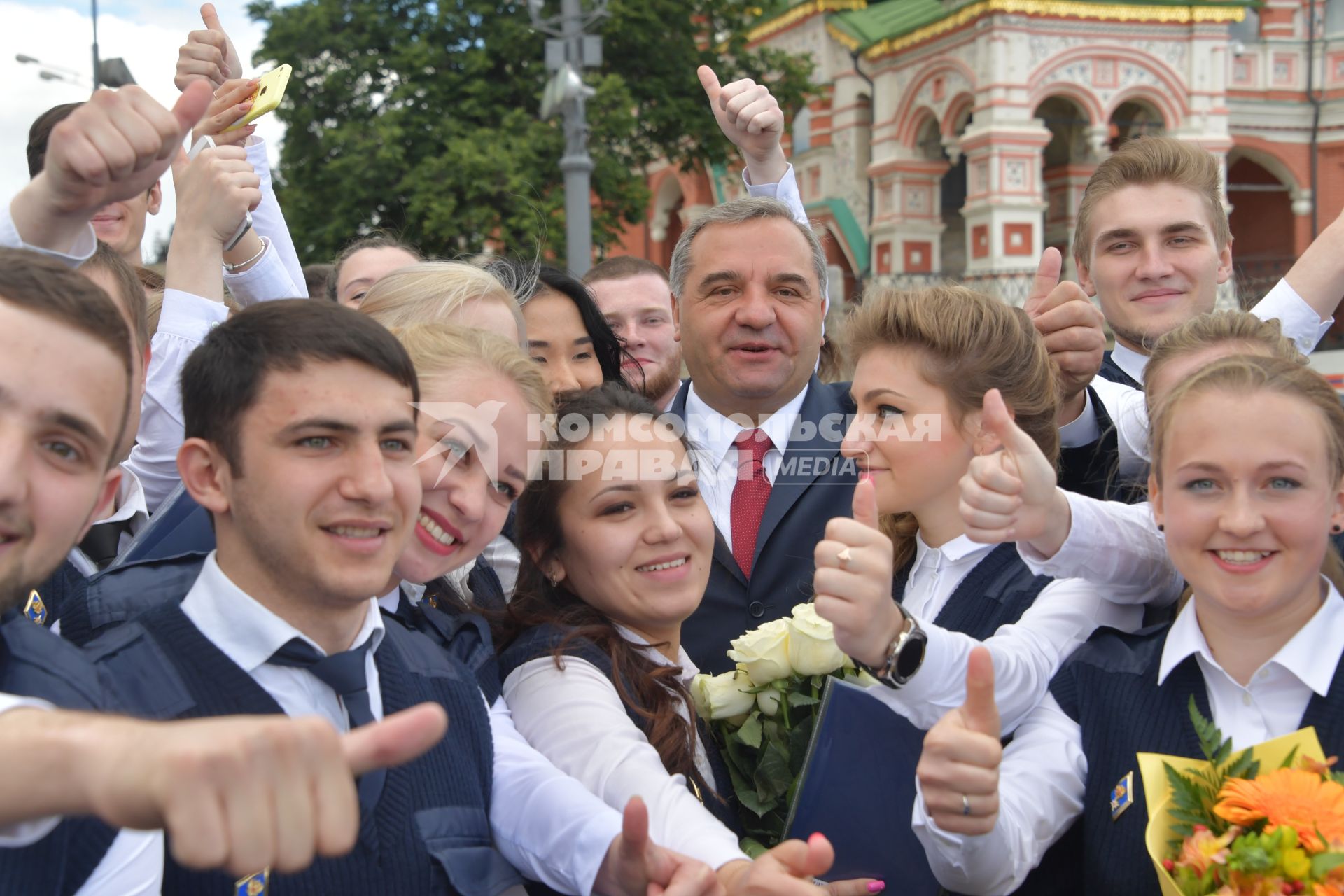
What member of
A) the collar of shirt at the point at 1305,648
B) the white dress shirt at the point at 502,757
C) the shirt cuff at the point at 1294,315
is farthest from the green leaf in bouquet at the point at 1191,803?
the shirt cuff at the point at 1294,315

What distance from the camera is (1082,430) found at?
324cm

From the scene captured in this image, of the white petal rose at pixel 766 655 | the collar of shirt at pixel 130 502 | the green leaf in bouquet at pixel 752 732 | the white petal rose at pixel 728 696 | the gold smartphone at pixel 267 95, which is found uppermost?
the gold smartphone at pixel 267 95

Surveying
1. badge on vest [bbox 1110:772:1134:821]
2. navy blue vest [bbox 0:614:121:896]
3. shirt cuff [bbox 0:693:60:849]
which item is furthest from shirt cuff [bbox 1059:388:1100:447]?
shirt cuff [bbox 0:693:60:849]

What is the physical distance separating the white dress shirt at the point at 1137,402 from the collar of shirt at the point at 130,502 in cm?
229

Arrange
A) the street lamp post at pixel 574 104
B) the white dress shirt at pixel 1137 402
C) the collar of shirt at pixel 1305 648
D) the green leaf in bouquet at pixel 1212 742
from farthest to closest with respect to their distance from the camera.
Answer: the street lamp post at pixel 574 104 → the white dress shirt at pixel 1137 402 → the collar of shirt at pixel 1305 648 → the green leaf in bouquet at pixel 1212 742

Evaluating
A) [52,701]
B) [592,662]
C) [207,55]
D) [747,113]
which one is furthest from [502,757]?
[747,113]

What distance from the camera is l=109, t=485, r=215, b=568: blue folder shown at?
247 centimetres

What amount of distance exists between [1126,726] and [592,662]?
102 cm

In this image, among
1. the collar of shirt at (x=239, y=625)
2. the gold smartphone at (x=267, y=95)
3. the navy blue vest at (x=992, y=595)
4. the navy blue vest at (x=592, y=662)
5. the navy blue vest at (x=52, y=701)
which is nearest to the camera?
the navy blue vest at (x=52, y=701)

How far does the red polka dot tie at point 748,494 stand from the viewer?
3.40m

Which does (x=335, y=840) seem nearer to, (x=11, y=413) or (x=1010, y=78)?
(x=11, y=413)

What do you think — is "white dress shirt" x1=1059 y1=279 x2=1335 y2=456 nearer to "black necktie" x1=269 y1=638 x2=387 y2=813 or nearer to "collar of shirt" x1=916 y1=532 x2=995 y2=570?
"collar of shirt" x1=916 y1=532 x2=995 y2=570

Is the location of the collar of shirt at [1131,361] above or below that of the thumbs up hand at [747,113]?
below

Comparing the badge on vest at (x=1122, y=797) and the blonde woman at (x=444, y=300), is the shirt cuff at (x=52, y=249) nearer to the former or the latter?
the blonde woman at (x=444, y=300)
